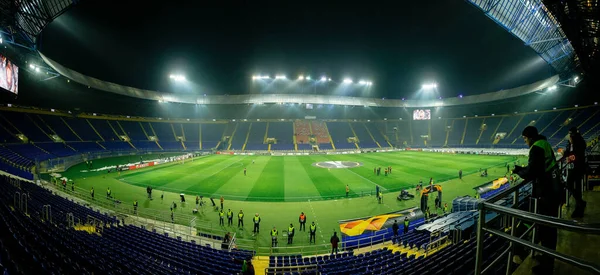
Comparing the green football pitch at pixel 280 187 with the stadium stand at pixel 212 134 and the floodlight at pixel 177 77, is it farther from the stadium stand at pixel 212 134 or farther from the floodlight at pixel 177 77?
the stadium stand at pixel 212 134

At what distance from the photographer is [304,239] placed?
1462 cm

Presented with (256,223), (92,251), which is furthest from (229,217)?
(92,251)

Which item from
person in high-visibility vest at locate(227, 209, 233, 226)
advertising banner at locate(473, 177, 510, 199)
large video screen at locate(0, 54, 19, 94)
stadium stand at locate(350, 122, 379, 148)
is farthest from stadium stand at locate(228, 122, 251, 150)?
advertising banner at locate(473, 177, 510, 199)

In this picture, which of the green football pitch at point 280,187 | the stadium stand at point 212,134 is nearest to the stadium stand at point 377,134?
the green football pitch at point 280,187

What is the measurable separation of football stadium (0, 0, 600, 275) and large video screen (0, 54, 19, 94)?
1.44 feet

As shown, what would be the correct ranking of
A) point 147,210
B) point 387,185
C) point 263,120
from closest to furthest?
point 147,210 < point 387,185 < point 263,120

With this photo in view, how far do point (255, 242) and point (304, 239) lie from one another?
3.01 meters

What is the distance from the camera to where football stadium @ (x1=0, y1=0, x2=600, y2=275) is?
603cm

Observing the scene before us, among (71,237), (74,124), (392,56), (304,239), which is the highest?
(392,56)

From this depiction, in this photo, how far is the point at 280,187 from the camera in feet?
83.7

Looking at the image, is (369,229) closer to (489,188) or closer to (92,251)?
(92,251)

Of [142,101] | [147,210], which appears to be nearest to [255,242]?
[147,210]

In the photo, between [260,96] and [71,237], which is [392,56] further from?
[71,237]

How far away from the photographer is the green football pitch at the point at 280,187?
18.4 metres
